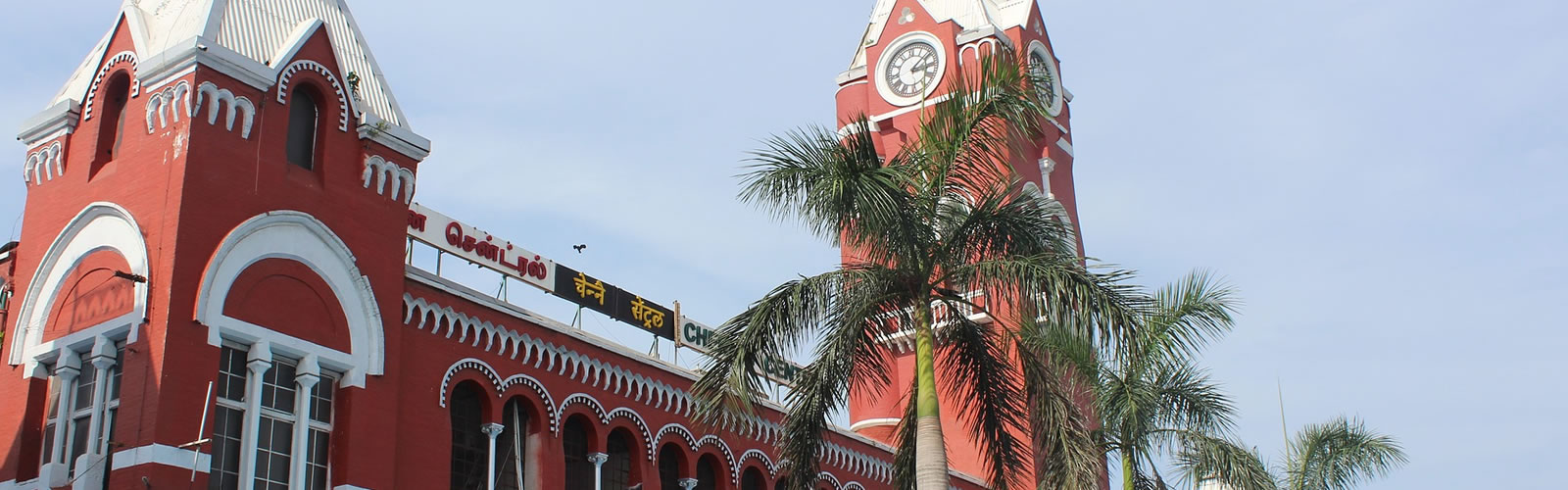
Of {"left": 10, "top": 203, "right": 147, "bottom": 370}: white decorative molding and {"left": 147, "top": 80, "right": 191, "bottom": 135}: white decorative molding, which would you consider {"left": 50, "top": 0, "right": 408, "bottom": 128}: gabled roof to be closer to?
{"left": 147, "top": 80, "right": 191, "bottom": 135}: white decorative molding

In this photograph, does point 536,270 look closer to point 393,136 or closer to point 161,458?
point 393,136

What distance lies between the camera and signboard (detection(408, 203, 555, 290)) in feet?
112

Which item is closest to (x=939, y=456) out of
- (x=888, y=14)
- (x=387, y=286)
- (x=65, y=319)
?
(x=387, y=286)

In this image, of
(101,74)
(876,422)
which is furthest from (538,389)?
(876,422)

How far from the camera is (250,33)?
27.3 meters

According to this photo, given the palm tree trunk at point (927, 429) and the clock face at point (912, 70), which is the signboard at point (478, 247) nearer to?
the palm tree trunk at point (927, 429)

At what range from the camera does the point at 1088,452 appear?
2511cm

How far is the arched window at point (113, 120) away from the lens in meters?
26.8

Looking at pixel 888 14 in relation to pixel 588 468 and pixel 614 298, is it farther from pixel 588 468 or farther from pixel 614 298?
pixel 588 468

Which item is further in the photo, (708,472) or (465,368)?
(708,472)

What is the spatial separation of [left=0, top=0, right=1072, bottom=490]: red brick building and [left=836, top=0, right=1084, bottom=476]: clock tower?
21.5 m

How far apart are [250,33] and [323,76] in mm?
1483

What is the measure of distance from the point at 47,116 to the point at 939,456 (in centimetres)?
1727

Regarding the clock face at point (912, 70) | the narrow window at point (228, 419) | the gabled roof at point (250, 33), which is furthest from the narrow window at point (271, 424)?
the clock face at point (912, 70)
